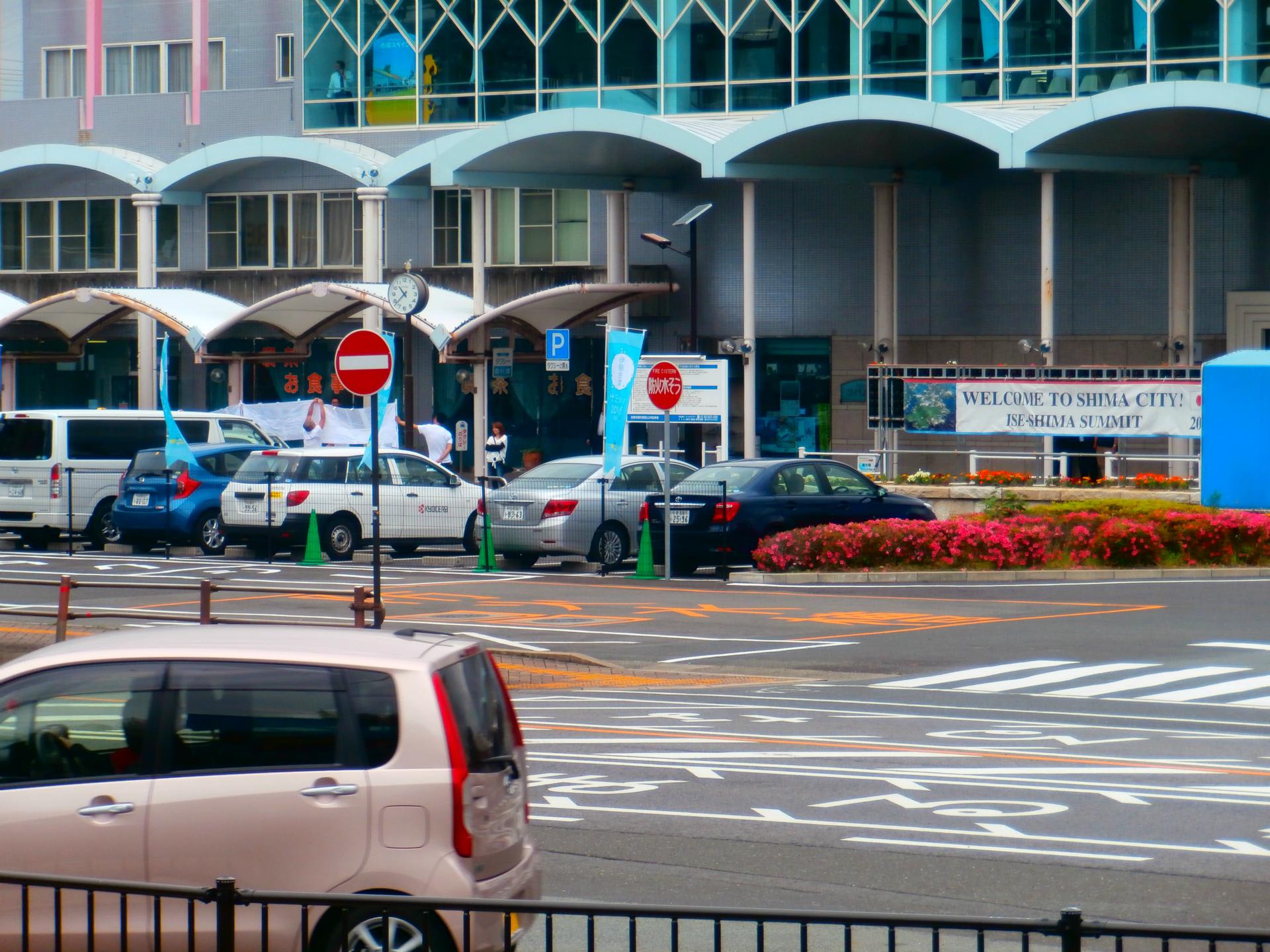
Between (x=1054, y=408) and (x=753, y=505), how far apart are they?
938 centimetres

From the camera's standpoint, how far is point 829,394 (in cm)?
4372

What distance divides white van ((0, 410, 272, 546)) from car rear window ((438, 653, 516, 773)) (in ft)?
74.7

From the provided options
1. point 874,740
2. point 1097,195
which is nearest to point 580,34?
point 1097,195

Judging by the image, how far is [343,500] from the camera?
27.8 metres

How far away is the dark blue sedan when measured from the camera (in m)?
25.7

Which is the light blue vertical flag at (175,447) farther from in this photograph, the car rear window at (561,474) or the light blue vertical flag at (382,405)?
the car rear window at (561,474)

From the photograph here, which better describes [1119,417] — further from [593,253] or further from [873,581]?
[593,253]

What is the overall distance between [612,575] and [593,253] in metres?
21.2

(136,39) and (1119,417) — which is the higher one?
(136,39)

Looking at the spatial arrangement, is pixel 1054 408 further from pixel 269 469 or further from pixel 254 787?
pixel 254 787

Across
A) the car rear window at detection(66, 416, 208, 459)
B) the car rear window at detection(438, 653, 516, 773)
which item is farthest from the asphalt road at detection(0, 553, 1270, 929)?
the car rear window at detection(66, 416, 208, 459)

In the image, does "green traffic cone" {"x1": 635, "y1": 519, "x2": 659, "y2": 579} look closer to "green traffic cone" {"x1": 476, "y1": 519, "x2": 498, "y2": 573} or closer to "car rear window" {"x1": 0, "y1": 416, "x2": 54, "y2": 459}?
"green traffic cone" {"x1": 476, "y1": 519, "x2": 498, "y2": 573}


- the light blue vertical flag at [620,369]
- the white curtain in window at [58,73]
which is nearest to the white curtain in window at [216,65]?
the white curtain in window at [58,73]

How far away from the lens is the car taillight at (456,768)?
6.63 metres
